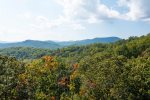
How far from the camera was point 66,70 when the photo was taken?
296 feet

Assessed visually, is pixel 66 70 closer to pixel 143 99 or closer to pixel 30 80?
pixel 143 99

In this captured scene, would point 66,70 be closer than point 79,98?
No

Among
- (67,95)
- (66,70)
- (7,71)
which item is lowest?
(67,95)

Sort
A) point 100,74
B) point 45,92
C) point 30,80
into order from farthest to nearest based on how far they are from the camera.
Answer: point 45,92 < point 100,74 < point 30,80

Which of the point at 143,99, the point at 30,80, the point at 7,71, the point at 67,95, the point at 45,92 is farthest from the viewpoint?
the point at 67,95

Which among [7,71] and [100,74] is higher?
[7,71]

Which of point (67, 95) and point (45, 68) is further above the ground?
point (45, 68)

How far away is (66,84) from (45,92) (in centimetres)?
1268

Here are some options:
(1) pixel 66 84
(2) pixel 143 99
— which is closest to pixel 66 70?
(1) pixel 66 84

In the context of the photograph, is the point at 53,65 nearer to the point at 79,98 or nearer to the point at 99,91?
the point at 79,98

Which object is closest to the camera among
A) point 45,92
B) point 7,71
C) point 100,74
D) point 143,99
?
point 7,71

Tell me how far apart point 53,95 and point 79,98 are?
6.92 metres

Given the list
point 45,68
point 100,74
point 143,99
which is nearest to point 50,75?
point 45,68

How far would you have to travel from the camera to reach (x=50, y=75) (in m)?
78.9
